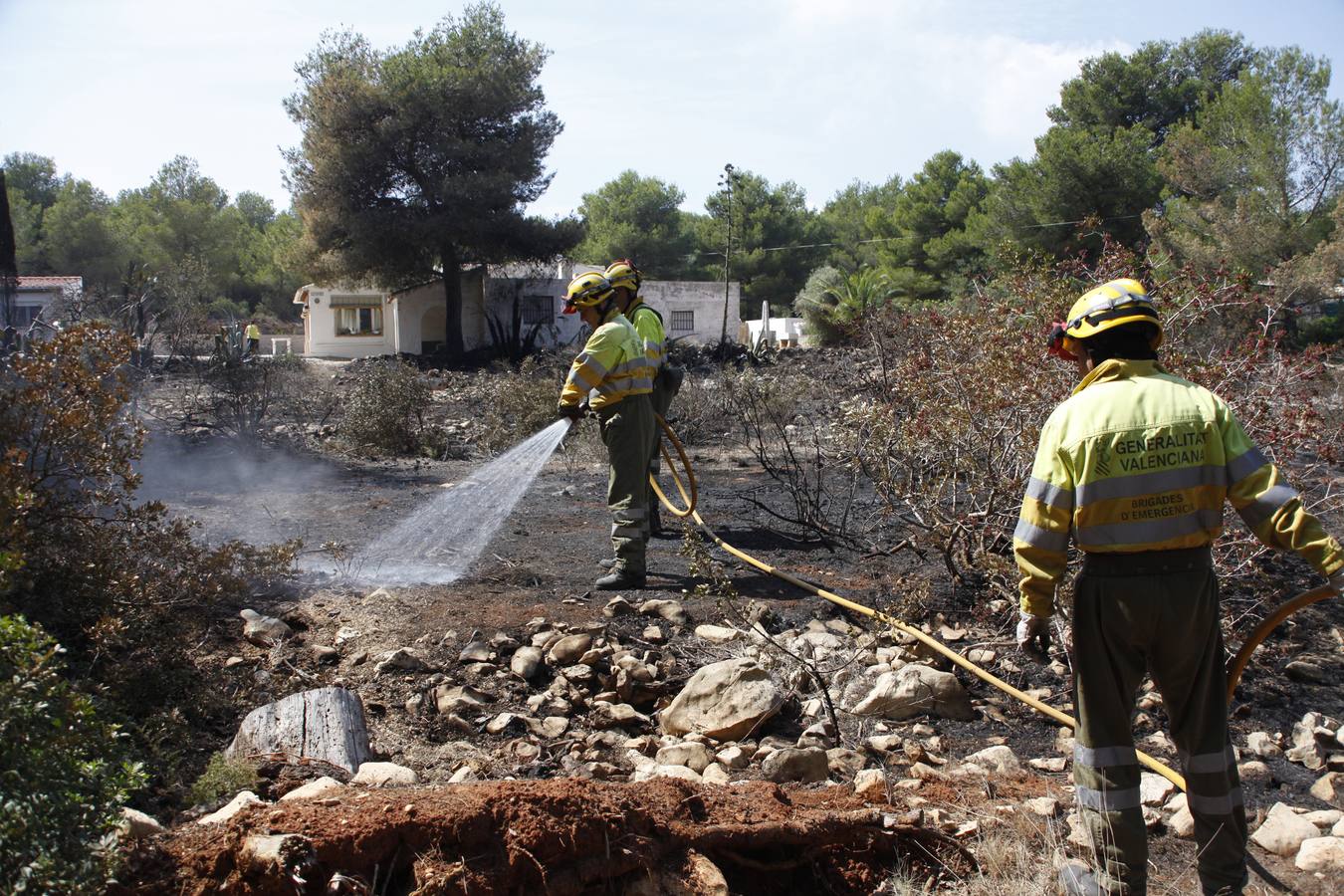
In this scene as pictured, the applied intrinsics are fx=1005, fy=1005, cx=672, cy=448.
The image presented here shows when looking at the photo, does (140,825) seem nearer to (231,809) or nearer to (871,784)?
(231,809)

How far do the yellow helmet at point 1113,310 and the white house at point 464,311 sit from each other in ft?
96.8

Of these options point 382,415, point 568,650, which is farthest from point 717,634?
point 382,415

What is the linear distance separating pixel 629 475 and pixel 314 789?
3.35 m

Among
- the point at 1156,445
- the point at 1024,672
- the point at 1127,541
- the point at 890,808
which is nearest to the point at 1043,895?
the point at 890,808

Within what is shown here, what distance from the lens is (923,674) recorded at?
4461 mm

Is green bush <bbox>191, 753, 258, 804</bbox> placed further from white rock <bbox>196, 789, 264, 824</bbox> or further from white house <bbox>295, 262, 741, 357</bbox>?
white house <bbox>295, 262, 741, 357</bbox>

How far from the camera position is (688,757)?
3.78 metres

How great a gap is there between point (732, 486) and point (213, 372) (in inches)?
272

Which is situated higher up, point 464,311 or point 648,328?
point 464,311

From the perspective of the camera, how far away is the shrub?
12188 mm

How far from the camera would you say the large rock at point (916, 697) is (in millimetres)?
4387

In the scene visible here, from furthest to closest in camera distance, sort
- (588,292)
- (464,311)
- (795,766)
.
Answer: (464,311) → (588,292) → (795,766)

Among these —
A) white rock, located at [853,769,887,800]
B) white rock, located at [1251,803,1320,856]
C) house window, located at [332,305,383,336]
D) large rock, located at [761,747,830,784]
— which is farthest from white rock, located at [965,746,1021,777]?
house window, located at [332,305,383,336]

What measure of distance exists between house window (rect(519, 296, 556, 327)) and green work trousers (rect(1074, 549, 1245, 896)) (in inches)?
1265
